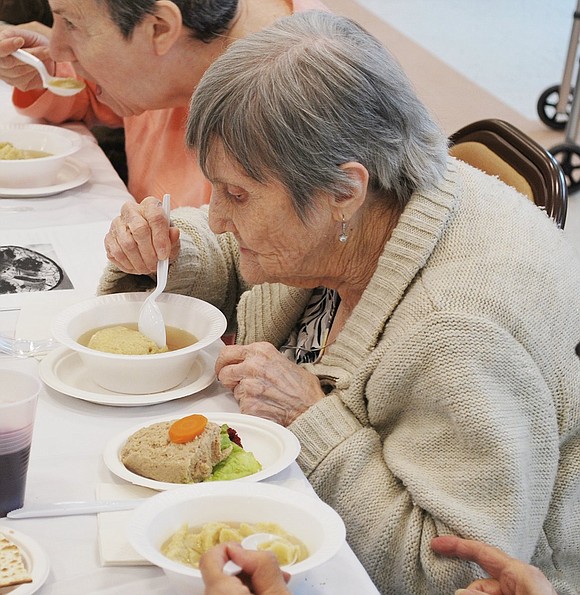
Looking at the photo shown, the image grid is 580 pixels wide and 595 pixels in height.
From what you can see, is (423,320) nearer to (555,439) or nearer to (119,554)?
(555,439)

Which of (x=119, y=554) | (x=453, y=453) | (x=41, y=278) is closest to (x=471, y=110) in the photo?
(x=41, y=278)

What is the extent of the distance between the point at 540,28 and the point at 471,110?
220 centimetres

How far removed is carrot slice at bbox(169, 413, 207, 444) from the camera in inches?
48.6

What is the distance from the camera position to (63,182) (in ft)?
7.85

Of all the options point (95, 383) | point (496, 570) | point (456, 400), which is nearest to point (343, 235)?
point (456, 400)

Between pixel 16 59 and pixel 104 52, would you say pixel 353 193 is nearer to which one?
pixel 104 52

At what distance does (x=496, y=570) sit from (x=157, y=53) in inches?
54.8

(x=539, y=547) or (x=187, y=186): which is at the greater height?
(x=539, y=547)

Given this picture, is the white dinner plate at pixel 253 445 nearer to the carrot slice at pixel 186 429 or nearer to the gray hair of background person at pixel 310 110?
the carrot slice at pixel 186 429

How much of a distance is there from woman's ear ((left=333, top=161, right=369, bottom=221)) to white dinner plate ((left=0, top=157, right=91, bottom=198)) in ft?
3.47

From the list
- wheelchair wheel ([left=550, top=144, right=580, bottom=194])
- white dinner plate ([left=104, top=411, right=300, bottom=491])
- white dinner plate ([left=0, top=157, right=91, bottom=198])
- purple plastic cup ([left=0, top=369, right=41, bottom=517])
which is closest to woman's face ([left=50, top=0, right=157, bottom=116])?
white dinner plate ([left=0, top=157, right=91, bottom=198])

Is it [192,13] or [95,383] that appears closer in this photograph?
[95,383]

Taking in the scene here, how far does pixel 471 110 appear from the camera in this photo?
561 cm

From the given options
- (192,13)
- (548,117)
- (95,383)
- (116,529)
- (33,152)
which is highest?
(192,13)
